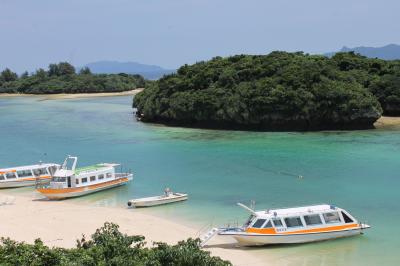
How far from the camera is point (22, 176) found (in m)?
35.5

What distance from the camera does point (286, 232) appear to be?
2236cm

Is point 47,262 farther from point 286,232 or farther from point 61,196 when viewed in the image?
point 61,196

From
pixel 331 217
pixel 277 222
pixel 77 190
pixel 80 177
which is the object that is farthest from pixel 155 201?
pixel 331 217

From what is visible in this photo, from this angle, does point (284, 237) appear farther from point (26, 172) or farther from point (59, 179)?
point (26, 172)

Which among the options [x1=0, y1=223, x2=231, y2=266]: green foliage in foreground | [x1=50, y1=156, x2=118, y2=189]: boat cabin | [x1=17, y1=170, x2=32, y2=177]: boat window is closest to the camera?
[x1=0, y1=223, x2=231, y2=266]: green foliage in foreground

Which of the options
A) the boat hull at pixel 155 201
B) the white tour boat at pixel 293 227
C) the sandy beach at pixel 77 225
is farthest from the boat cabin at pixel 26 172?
the white tour boat at pixel 293 227

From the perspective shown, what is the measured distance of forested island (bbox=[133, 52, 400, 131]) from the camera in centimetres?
5740

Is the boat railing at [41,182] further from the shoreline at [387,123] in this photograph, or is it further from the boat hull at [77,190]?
the shoreline at [387,123]

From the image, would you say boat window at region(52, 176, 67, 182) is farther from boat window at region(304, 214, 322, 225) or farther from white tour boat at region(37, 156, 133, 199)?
boat window at region(304, 214, 322, 225)

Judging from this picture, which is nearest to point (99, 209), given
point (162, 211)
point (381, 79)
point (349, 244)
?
point (162, 211)

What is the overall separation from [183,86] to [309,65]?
1544cm

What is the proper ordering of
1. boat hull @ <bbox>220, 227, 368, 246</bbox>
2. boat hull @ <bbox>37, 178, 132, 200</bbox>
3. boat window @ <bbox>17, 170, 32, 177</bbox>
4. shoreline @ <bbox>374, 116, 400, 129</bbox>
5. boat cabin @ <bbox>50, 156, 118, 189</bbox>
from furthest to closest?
shoreline @ <bbox>374, 116, 400, 129</bbox>, boat window @ <bbox>17, 170, 32, 177</bbox>, boat cabin @ <bbox>50, 156, 118, 189</bbox>, boat hull @ <bbox>37, 178, 132, 200</bbox>, boat hull @ <bbox>220, 227, 368, 246</bbox>

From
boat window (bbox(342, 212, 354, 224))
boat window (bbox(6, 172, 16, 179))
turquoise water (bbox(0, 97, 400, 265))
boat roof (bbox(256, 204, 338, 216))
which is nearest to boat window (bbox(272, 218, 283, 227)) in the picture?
boat roof (bbox(256, 204, 338, 216))

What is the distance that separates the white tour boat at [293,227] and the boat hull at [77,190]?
40.8 feet
